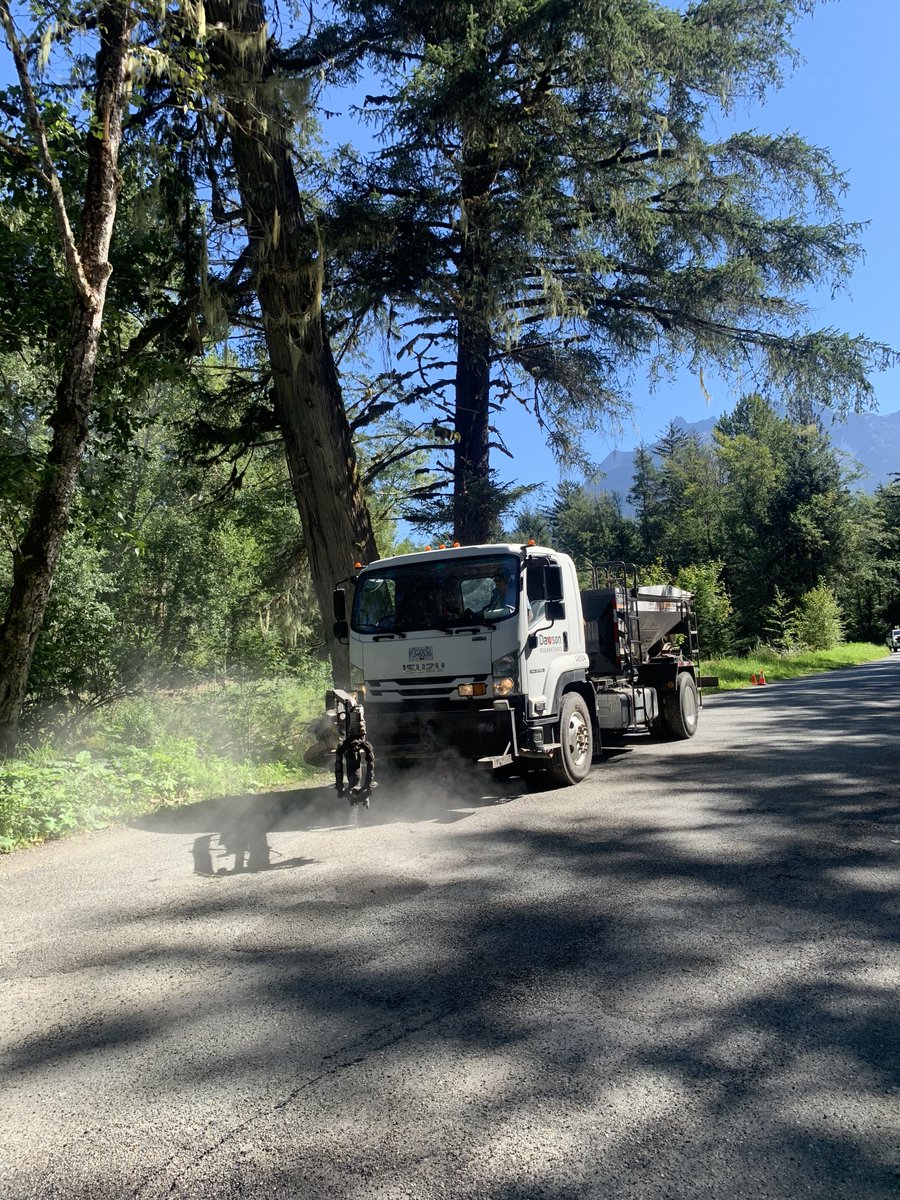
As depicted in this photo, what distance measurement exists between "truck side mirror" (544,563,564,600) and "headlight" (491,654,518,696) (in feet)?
3.05

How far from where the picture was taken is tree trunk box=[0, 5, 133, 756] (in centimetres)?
859

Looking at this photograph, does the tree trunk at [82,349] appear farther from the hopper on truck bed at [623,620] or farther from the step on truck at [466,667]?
the hopper on truck bed at [623,620]

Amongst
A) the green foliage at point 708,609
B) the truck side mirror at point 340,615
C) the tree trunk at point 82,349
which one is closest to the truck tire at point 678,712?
the truck side mirror at point 340,615

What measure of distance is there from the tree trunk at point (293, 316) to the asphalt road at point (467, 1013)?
19.2ft

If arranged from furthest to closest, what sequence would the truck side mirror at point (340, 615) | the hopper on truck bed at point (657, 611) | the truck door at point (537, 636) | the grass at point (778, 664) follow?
the grass at point (778, 664) < the hopper on truck bed at point (657, 611) < the truck side mirror at point (340, 615) < the truck door at point (537, 636)

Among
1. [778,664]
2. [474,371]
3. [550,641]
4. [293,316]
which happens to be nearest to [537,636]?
[550,641]

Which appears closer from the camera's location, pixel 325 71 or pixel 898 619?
pixel 325 71

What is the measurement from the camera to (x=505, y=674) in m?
8.52

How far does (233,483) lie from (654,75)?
8.58m

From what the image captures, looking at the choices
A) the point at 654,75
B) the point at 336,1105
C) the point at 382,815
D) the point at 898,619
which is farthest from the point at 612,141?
the point at 898,619

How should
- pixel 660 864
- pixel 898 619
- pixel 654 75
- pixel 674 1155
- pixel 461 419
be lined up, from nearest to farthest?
pixel 674 1155 → pixel 660 864 → pixel 654 75 → pixel 461 419 → pixel 898 619

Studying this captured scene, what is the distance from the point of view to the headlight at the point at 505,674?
8.50 meters

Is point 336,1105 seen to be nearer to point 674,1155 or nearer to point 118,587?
point 674,1155

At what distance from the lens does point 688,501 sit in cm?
7469
